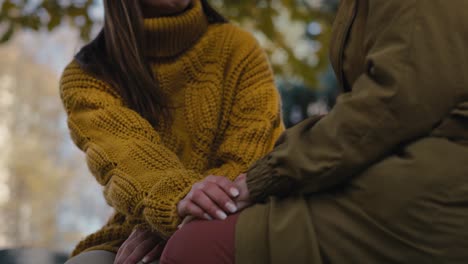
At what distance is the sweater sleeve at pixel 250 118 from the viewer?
2273 mm

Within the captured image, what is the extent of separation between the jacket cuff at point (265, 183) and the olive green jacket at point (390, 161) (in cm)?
2

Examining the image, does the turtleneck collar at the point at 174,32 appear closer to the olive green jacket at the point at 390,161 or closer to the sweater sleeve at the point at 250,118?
the sweater sleeve at the point at 250,118

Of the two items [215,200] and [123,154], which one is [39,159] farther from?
[215,200]

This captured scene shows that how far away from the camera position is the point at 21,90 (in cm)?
1568

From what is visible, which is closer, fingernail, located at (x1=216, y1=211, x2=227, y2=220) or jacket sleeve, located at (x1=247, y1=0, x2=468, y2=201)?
jacket sleeve, located at (x1=247, y1=0, x2=468, y2=201)

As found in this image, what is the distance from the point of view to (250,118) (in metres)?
2.34

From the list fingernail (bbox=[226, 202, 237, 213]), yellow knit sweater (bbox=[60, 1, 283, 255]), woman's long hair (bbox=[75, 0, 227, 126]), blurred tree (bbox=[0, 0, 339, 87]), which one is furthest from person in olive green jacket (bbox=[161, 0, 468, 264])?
blurred tree (bbox=[0, 0, 339, 87])

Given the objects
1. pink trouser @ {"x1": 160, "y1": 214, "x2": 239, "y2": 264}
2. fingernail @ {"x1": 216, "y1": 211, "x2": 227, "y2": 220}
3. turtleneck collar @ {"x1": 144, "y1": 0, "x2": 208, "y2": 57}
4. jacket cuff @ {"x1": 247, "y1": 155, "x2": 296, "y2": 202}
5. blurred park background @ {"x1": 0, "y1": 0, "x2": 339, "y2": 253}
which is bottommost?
blurred park background @ {"x1": 0, "y1": 0, "x2": 339, "y2": 253}

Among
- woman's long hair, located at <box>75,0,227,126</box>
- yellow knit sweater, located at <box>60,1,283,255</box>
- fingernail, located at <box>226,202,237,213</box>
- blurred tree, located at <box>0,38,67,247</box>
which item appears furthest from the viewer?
blurred tree, located at <box>0,38,67,247</box>

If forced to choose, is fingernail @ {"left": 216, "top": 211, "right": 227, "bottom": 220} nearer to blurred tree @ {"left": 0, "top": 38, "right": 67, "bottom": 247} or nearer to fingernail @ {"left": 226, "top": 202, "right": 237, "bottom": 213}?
fingernail @ {"left": 226, "top": 202, "right": 237, "bottom": 213}

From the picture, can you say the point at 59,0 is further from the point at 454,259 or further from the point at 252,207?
the point at 454,259

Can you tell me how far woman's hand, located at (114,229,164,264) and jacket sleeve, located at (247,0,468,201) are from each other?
0.59 m

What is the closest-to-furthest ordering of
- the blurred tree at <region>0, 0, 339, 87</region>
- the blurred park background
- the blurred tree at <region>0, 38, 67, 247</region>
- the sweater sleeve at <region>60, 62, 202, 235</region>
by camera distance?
the sweater sleeve at <region>60, 62, 202, 235</region>, the blurred tree at <region>0, 0, 339, 87</region>, the blurred park background, the blurred tree at <region>0, 38, 67, 247</region>

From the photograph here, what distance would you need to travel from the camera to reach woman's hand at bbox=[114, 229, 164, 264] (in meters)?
2.04
